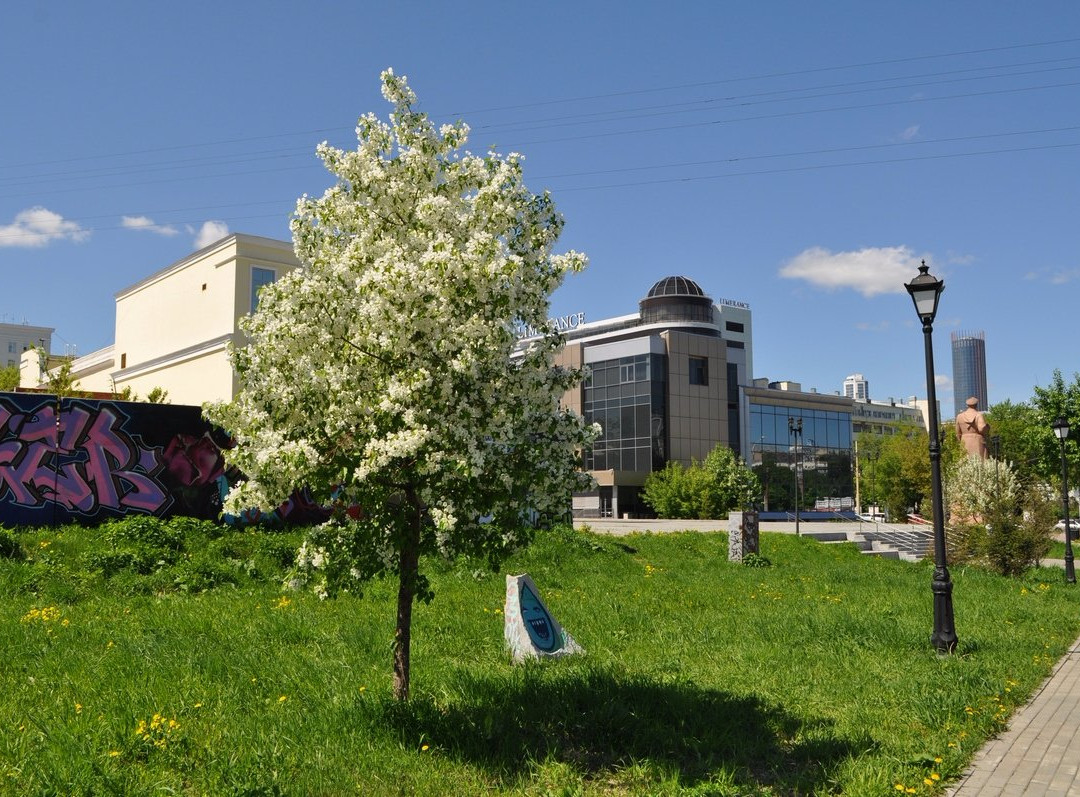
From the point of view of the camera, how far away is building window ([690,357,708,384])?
258 ft

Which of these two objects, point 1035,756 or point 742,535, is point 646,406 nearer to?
point 742,535

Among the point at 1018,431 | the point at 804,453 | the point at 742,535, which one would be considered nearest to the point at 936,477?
the point at 742,535

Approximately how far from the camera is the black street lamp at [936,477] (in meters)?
11.8

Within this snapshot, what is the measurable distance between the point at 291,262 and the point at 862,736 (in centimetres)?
2827

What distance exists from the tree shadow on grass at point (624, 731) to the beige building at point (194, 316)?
77.8 ft

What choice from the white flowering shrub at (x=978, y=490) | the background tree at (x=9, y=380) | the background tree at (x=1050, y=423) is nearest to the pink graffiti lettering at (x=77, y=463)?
the white flowering shrub at (x=978, y=490)

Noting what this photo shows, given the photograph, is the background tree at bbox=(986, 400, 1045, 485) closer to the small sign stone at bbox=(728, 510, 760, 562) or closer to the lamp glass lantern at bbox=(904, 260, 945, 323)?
the small sign stone at bbox=(728, 510, 760, 562)

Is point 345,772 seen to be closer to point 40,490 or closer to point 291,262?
point 40,490

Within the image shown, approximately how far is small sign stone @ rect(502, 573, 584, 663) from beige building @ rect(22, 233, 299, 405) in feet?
69.4

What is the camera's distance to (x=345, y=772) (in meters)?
6.17

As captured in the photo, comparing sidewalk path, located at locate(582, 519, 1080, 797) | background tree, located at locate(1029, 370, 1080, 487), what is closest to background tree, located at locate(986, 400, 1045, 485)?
background tree, located at locate(1029, 370, 1080, 487)

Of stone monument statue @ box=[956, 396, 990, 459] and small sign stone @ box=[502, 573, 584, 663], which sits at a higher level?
stone monument statue @ box=[956, 396, 990, 459]

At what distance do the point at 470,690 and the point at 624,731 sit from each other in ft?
5.08

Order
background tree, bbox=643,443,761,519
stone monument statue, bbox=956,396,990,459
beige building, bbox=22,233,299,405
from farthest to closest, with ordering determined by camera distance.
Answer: background tree, bbox=643,443,761,519
stone monument statue, bbox=956,396,990,459
beige building, bbox=22,233,299,405
